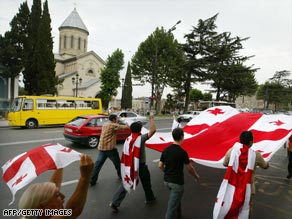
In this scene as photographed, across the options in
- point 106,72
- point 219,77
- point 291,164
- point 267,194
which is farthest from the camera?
point 106,72

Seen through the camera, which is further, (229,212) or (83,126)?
(83,126)

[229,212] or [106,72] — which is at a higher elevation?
[106,72]

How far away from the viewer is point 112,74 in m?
39.9

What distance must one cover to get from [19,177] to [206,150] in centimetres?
408

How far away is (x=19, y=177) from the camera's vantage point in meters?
2.43

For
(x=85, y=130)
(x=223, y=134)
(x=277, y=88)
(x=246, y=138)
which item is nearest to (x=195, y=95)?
(x=277, y=88)

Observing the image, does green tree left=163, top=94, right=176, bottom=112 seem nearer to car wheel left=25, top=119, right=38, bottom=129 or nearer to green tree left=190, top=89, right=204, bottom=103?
car wheel left=25, top=119, right=38, bottom=129

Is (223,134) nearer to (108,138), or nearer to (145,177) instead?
(145,177)

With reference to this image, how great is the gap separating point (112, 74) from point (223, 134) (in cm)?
3597

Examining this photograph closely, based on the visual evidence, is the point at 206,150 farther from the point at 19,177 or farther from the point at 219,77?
the point at 219,77

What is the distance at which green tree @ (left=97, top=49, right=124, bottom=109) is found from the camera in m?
39.9

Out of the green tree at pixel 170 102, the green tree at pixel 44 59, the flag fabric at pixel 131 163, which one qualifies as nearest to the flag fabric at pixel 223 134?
the flag fabric at pixel 131 163

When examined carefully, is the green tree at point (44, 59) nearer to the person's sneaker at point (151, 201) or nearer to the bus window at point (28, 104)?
the bus window at point (28, 104)

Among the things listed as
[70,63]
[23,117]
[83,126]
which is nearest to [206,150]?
[83,126]
